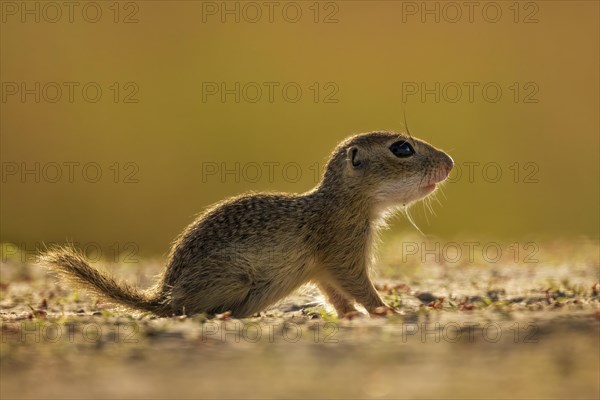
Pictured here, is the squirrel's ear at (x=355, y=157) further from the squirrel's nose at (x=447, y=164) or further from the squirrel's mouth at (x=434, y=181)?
the squirrel's nose at (x=447, y=164)

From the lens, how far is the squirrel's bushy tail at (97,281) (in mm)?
8898

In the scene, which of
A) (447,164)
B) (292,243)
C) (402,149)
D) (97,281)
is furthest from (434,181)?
(97,281)

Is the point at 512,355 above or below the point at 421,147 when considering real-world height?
below

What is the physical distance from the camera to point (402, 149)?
9.87 meters

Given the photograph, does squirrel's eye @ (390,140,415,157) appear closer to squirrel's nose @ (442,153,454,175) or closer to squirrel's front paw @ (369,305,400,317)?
squirrel's nose @ (442,153,454,175)

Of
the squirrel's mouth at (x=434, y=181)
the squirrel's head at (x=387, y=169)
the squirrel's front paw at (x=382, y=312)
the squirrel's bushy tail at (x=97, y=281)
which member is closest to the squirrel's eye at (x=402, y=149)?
the squirrel's head at (x=387, y=169)

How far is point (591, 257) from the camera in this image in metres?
13.9

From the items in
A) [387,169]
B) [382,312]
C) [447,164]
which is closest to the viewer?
[382,312]

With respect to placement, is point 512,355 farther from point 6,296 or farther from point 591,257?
point 591,257

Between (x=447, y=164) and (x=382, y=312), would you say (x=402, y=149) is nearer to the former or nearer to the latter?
(x=447, y=164)

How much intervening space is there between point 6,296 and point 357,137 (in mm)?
4916

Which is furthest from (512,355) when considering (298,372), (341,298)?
(341,298)

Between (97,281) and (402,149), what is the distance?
3.63 m

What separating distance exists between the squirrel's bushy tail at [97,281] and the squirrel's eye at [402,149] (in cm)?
309
